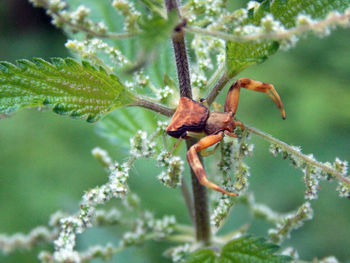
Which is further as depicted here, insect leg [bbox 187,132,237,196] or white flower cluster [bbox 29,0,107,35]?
white flower cluster [bbox 29,0,107,35]

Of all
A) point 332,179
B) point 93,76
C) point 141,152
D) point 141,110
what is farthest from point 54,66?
point 332,179

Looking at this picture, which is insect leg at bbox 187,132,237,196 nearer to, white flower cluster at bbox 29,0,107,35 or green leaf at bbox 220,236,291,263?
green leaf at bbox 220,236,291,263

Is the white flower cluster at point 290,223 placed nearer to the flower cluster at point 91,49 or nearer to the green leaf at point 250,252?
the green leaf at point 250,252

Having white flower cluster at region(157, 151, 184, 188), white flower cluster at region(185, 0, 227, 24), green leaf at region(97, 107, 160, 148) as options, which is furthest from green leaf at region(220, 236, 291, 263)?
white flower cluster at region(185, 0, 227, 24)

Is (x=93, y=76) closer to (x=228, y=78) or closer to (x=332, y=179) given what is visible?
(x=228, y=78)

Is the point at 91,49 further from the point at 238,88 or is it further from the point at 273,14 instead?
the point at 273,14

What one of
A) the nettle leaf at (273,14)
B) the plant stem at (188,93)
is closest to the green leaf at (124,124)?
the plant stem at (188,93)
